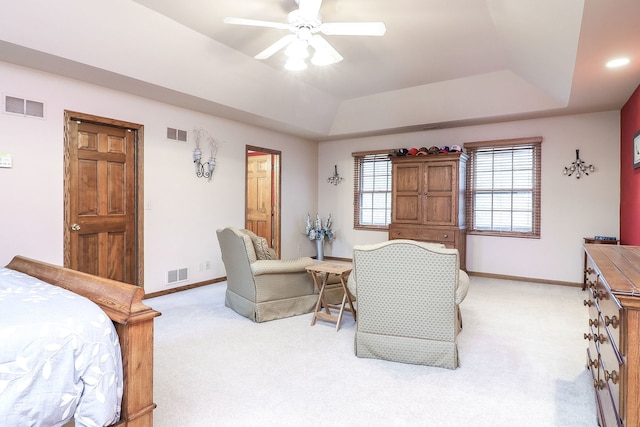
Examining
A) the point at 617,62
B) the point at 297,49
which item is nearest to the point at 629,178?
the point at 617,62

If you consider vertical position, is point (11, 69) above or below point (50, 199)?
above

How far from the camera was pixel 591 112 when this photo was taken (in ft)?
16.5

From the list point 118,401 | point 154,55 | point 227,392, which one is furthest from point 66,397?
point 154,55

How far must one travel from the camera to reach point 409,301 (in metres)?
2.62

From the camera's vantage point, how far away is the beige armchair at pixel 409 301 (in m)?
2.53

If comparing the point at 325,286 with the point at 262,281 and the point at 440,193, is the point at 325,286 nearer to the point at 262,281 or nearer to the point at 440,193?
the point at 262,281

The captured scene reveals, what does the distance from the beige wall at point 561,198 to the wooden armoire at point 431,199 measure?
1.65 feet

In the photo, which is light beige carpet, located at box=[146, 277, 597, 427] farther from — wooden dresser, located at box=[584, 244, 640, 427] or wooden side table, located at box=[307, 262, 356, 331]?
wooden dresser, located at box=[584, 244, 640, 427]

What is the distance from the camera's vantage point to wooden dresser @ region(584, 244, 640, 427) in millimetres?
1203

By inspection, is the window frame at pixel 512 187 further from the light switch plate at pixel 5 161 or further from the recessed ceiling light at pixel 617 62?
the light switch plate at pixel 5 161

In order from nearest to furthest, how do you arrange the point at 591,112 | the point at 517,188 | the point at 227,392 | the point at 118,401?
the point at 118,401
the point at 227,392
the point at 591,112
the point at 517,188

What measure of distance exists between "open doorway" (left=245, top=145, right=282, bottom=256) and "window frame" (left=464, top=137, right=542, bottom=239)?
3298 millimetres

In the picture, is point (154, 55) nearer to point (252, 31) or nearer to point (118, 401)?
point (252, 31)

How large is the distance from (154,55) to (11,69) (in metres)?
1.25
